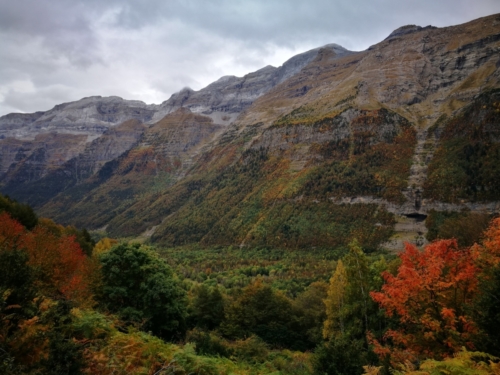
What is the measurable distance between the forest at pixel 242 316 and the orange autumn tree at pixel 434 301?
0.19ft

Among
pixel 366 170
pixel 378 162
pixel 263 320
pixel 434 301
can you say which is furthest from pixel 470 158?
pixel 434 301

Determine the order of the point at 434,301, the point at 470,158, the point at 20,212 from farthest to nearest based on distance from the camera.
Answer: the point at 470,158 → the point at 20,212 → the point at 434,301

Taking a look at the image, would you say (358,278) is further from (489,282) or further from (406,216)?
(406,216)

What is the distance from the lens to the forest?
871cm

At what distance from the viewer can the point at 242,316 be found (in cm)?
3484

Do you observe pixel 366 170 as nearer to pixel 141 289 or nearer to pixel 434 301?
→ pixel 434 301

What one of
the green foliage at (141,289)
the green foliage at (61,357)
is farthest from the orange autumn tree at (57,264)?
the green foliage at (61,357)

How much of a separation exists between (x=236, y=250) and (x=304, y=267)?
4422 cm

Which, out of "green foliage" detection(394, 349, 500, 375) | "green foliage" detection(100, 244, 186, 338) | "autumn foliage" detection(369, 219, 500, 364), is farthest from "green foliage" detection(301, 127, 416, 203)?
"green foliage" detection(394, 349, 500, 375)

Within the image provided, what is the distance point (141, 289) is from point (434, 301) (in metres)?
20.8

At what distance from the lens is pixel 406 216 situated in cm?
10481

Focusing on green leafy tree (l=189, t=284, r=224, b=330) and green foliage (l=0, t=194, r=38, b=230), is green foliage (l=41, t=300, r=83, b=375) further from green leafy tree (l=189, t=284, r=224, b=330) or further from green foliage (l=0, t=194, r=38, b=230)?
green foliage (l=0, t=194, r=38, b=230)

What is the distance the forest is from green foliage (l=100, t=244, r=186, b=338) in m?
0.09

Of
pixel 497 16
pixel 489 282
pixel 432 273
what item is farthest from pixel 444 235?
pixel 497 16
